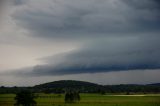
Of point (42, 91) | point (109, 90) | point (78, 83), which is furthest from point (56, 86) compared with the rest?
point (109, 90)

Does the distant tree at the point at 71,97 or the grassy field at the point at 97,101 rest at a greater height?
the distant tree at the point at 71,97

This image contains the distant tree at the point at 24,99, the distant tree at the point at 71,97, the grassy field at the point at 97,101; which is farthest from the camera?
the distant tree at the point at 71,97

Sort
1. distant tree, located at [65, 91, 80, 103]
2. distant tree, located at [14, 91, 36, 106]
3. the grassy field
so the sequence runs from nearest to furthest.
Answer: distant tree, located at [14, 91, 36, 106]
the grassy field
distant tree, located at [65, 91, 80, 103]

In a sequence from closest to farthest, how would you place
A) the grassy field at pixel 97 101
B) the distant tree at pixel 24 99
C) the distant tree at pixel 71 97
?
the distant tree at pixel 24 99, the grassy field at pixel 97 101, the distant tree at pixel 71 97

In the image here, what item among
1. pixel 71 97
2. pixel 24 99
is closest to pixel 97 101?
pixel 71 97

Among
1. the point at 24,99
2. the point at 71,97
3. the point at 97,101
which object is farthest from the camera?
the point at 71,97

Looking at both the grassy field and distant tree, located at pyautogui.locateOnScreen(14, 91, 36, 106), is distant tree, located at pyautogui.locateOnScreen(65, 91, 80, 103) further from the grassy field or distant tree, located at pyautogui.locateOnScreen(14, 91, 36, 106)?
distant tree, located at pyautogui.locateOnScreen(14, 91, 36, 106)

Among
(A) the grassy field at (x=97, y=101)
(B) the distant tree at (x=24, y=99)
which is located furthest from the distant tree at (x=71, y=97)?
(B) the distant tree at (x=24, y=99)

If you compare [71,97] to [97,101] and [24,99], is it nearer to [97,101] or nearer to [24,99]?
[97,101]

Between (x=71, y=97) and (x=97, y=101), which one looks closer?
(x=97, y=101)

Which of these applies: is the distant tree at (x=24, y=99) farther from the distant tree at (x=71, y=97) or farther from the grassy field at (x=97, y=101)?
the distant tree at (x=71, y=97)

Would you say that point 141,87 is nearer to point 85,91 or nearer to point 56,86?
point 85,91

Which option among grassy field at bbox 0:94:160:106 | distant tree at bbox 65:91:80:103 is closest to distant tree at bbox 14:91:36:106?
grassy field at bbox 0:94:160:106

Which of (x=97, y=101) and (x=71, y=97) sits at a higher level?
(x=71, y=97)
